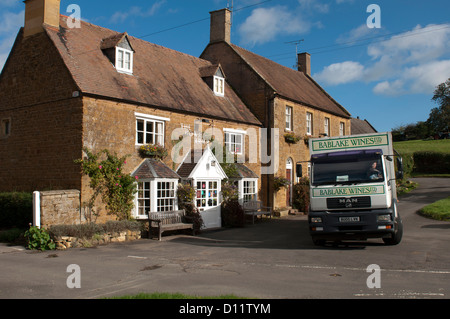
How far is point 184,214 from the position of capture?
16516 mm

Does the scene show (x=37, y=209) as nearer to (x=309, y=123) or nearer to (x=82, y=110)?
(x=82, y=110)

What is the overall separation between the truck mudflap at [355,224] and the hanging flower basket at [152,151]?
7257mm

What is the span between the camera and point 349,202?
11.6m

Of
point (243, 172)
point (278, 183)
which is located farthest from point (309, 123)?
point (243, 172)

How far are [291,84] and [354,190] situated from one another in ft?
56.1

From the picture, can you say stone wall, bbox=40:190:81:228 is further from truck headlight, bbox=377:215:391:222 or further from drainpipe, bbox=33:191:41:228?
truck headlight, bbox=377:215:391:222

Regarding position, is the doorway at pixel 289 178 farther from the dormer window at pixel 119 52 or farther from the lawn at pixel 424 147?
the lawn at pixel 424 147

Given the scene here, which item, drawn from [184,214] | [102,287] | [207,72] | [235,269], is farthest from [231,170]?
[102,287]

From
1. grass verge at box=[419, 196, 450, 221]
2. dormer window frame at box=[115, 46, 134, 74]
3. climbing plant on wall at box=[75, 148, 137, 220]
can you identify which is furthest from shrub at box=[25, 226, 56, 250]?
grass verge at box=[419, 196, 450, 221]

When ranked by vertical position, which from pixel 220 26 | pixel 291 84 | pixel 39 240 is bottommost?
pixel 39 240

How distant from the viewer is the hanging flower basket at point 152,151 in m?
16.4

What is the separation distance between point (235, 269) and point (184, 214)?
7.52 m

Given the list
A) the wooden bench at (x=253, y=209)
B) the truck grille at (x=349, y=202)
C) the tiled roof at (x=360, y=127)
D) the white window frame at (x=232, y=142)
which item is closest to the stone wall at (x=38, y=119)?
the white window frame at (x=232, y=142)

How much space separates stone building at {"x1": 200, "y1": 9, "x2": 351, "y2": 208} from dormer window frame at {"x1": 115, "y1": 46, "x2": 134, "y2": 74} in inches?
337
